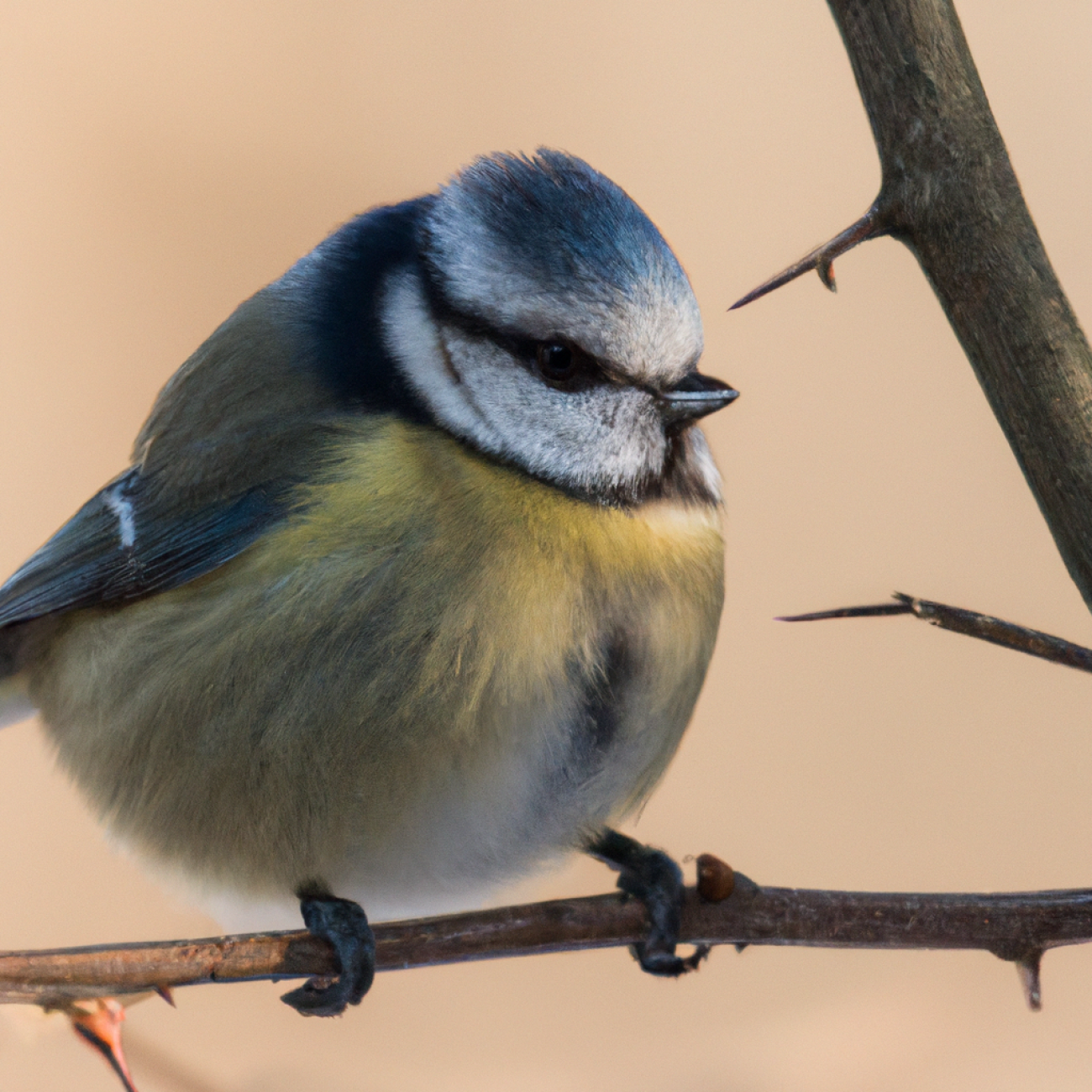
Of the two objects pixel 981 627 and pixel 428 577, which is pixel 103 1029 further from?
pixel 981 627

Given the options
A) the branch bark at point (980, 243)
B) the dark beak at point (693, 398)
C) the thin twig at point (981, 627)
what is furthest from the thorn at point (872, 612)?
the dark beak at point (693, 398)

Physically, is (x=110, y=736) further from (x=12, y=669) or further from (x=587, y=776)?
(x=587, y=776)

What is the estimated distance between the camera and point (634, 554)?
0.85 metres

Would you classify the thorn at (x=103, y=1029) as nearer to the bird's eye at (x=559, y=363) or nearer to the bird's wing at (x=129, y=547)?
the bird's wing at (x=129, y=547)

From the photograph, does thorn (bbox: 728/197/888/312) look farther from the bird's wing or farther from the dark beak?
the bird's wing

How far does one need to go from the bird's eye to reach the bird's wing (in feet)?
0.65

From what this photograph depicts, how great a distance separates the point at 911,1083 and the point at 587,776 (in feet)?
1.55

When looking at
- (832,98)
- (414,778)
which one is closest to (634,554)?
(414,778)

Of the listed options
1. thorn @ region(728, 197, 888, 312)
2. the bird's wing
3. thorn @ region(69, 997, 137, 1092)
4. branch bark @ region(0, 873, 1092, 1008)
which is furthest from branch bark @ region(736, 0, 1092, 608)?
thorn @ region(69, 997, 137, 1092)

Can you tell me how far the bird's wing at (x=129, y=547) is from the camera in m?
0.88

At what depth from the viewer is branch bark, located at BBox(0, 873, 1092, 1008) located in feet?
1.89

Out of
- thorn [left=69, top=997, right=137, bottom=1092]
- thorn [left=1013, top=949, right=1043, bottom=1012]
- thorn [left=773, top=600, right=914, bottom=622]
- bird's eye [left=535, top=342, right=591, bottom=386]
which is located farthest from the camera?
bird's eye [left=535, top=342, right=591, bottom=386]

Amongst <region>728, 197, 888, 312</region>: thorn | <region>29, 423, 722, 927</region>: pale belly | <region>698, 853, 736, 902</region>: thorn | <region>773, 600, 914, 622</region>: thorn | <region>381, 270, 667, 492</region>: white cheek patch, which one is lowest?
<region>698, 853, 736, 902</region>: thorn

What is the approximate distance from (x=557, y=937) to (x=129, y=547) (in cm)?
50
